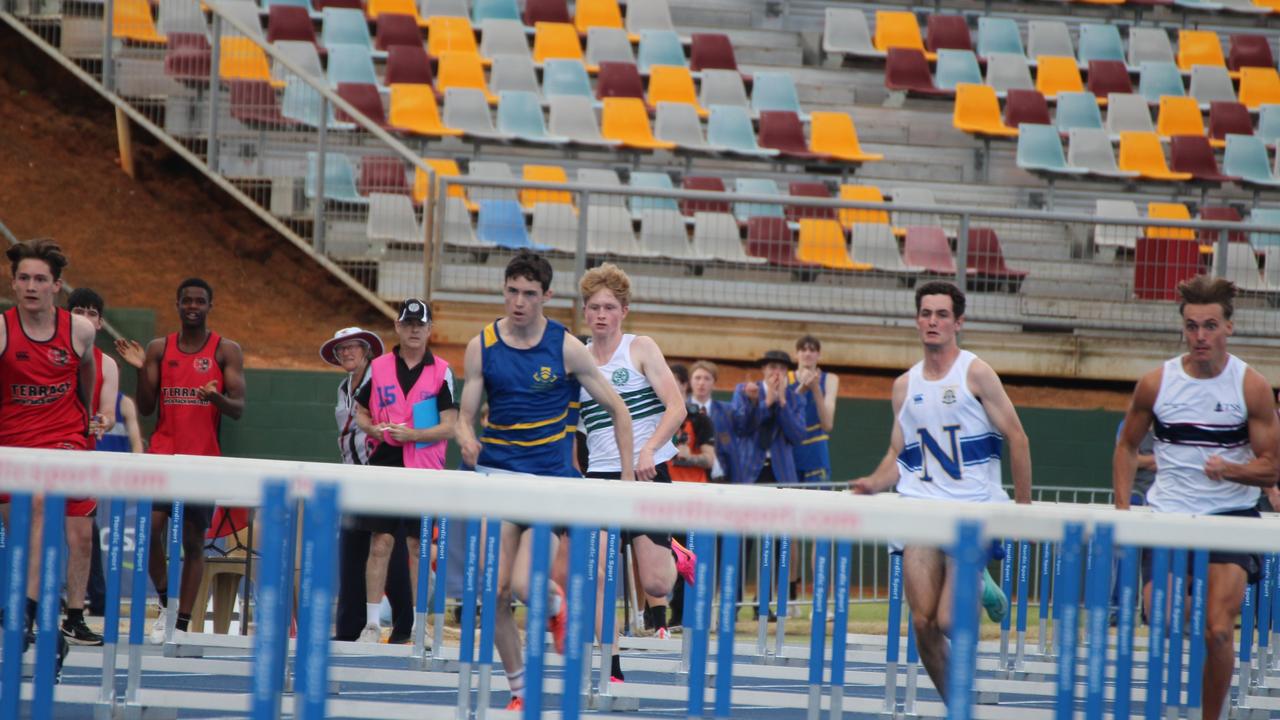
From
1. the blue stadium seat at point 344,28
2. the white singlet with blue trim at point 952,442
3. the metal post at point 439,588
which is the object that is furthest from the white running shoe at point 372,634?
the blue stadium seat at point 344,28

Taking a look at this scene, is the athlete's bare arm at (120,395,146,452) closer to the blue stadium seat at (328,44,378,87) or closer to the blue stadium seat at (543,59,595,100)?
the blue stadium seat at (328,44,378,87)

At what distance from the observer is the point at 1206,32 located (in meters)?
20.6

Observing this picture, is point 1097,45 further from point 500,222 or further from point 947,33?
point 500,222

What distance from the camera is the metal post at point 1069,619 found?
4355 mm

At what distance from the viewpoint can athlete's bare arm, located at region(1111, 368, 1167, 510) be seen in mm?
6730

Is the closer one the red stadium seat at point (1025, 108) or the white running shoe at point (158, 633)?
the white running shoe at point (158, 633)

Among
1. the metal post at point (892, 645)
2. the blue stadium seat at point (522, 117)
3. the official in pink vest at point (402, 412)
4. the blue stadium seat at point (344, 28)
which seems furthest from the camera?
the blue stadium seat at point (344, 28)

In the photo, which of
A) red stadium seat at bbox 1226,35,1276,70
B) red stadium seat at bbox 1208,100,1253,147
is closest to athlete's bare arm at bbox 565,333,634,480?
red stadium seat at bbox 1208,100,1253,147

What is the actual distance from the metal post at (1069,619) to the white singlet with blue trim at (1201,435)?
8.08 ft

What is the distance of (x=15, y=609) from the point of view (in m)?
4.53

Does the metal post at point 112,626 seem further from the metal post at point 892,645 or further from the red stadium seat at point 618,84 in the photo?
the red stadium seat at point 618,84

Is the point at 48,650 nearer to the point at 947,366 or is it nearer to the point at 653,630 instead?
the point at 947,366

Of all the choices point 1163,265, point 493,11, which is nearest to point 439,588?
point 1163,265

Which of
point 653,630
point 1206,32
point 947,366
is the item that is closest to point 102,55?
point 653,630
